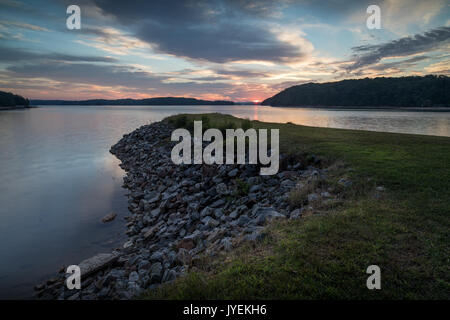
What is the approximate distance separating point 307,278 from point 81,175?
680 inches

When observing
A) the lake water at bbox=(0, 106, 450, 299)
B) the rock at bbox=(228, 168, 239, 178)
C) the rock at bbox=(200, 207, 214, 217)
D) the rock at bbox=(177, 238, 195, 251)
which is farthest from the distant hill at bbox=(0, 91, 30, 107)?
the rock at bbox=(177, 238, 195, 251)

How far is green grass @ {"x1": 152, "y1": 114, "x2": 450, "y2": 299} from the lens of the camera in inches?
131

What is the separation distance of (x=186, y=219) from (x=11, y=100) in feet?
523

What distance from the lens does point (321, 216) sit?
5.51m

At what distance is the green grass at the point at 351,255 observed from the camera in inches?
131

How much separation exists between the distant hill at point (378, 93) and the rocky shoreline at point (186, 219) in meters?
117

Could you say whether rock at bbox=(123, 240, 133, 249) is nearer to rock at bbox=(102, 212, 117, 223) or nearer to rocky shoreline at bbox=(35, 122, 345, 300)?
rocky shoreline at bbox=(35, 122, 345, 300)

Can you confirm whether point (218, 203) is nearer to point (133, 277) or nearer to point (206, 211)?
point (206, 211)

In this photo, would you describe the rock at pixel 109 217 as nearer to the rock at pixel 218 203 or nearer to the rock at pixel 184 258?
the rock at pixel 218 203

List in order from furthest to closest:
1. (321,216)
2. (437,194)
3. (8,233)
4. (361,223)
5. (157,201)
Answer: (157,201) < (8,233) < (437,194) < (321,216) < (361,223)

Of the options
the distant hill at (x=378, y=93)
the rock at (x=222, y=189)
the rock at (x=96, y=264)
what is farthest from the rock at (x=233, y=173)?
the distant hill at (x=378, y=93)

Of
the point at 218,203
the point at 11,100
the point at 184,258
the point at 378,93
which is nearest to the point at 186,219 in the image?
the point at 218,203
